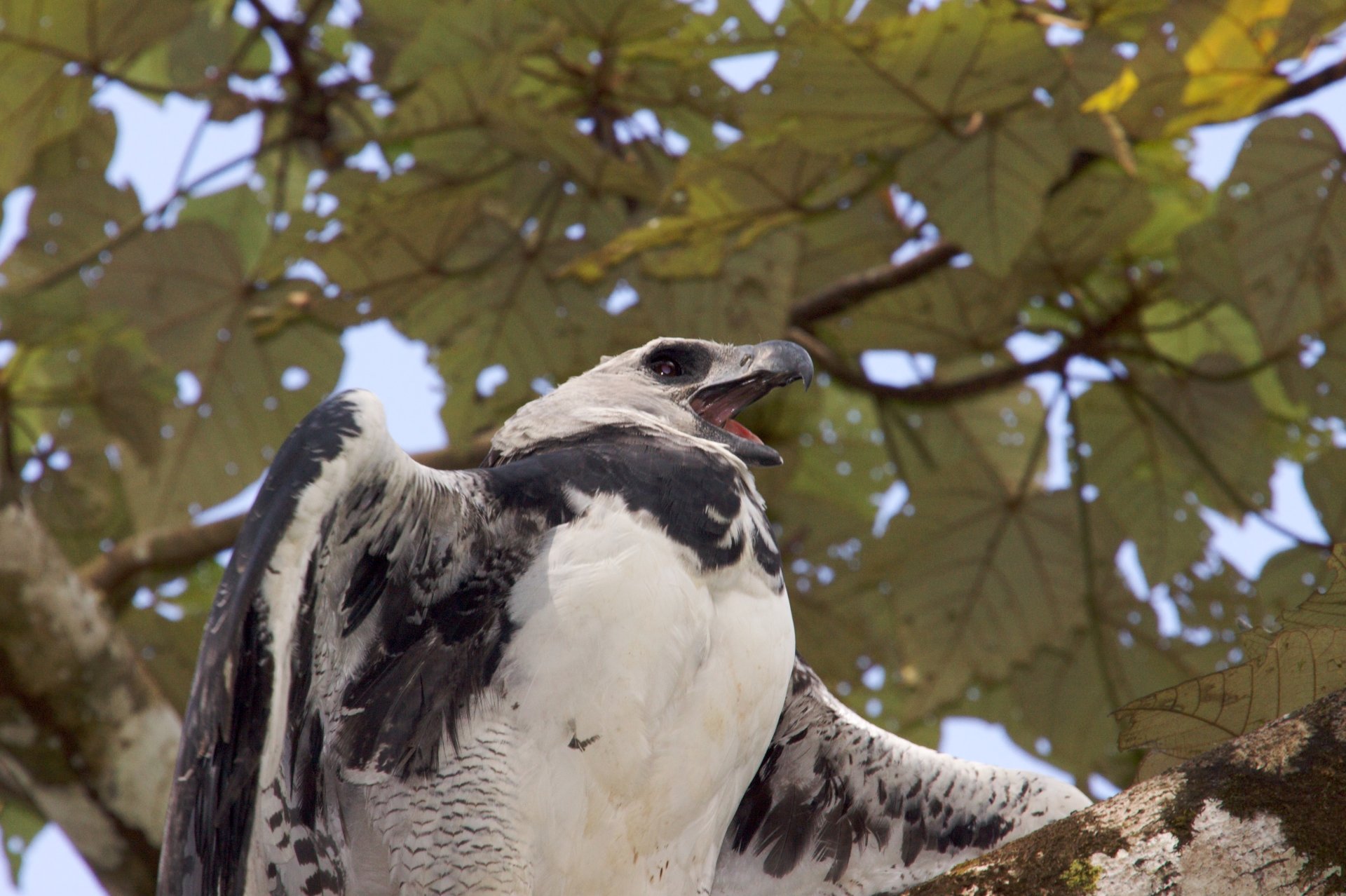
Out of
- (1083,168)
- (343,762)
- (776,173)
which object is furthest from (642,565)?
(1083,168)

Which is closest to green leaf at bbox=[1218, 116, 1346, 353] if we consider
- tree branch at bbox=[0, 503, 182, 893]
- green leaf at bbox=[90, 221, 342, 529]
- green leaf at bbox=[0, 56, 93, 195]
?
green leaf at bbox=[90, 221, 342, 529]

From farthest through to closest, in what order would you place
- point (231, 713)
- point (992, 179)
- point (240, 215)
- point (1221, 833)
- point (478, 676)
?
point (240, 215) → point (992, 179) → point (478, 676) → point (231, 713) → point (1221, 833)

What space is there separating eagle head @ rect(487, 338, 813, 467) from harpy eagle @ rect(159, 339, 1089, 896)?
0.20 metres

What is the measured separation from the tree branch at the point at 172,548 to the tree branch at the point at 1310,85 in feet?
9.37

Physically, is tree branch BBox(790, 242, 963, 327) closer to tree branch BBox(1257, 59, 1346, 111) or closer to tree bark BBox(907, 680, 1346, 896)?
tree branch BBox(1257, 59, 1346, 111)

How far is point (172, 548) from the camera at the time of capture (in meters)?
5.14

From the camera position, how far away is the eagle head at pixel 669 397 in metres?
3.29

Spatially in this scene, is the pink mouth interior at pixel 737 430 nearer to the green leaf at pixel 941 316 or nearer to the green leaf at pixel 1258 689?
the green leaf at pixel 1258 689

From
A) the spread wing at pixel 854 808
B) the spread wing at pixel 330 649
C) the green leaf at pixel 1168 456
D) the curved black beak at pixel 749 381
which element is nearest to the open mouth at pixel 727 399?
the curved black beak at pixel 749 381

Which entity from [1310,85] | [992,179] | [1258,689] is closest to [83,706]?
[992,179]

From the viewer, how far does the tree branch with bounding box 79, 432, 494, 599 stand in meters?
5.09

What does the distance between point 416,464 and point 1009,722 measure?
14.3 feet

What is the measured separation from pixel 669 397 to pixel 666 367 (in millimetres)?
137

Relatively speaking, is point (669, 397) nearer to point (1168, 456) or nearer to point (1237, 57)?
point (1237, 57)
